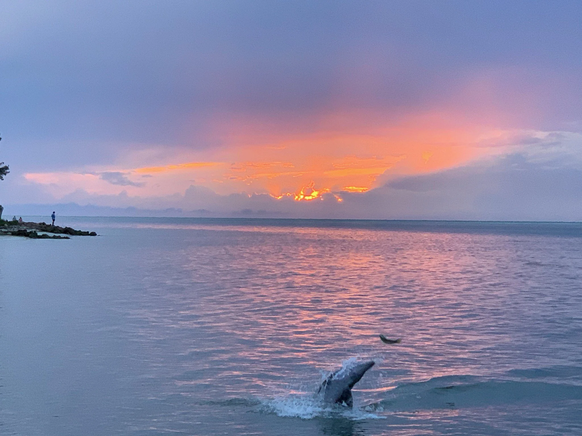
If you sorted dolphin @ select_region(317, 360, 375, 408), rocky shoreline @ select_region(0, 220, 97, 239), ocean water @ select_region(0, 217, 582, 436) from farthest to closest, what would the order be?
rocky shoreline @ select_region(0, 220, 97, 239), dolphin @ select_region(317, 360, 375, 408), ocean water @ select_region(0, 217, 582, 436)

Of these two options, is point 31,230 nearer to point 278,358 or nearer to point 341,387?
point 278,358

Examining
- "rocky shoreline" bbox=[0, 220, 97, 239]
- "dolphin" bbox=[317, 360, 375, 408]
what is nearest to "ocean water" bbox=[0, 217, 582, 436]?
"dolphin" bbox=[317, 360, 375, 408]

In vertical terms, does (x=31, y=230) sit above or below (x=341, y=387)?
above

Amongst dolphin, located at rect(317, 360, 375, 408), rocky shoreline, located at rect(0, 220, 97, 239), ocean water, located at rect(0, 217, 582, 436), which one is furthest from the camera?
rocky shoreline, located at rect(0, 220, 97, 239)

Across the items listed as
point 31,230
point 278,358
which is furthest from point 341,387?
point 31,230

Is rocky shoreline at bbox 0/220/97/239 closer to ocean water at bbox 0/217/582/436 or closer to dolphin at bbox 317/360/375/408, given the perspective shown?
ocean water at bbox 0/217/582/436

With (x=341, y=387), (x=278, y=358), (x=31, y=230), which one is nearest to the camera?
(x=341, y=387)

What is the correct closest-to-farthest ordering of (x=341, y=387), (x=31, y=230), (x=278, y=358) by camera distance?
(x=341, y=387), (x=278, y=358), (x=31, y=230)

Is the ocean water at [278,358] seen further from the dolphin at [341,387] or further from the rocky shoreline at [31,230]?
the rocky shoreline at [31,230]

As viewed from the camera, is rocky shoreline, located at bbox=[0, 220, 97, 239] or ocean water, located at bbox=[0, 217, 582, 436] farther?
rocky shoreline, located at bbox=[0, 220, 97, 239]

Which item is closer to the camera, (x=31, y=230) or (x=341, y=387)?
(x=341, y=387)

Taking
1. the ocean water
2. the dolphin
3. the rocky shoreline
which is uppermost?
the rocky shoreline

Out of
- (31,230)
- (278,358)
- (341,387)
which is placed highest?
(31,230)

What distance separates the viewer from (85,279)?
35625 millimetres
